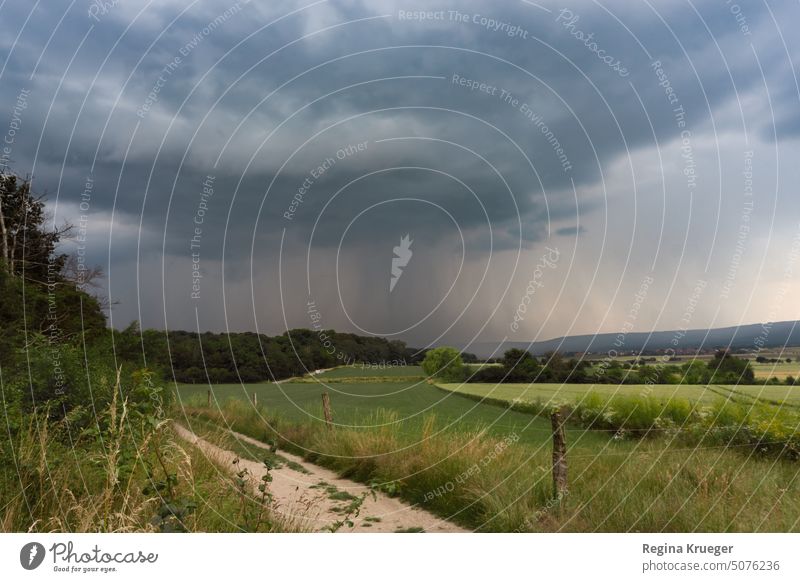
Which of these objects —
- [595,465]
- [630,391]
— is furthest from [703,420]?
[595,465]

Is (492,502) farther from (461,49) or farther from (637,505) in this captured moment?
(461,49)

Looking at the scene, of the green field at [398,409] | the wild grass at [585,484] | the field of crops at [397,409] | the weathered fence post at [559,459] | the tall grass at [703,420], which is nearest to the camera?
the wild grass at [585,484]

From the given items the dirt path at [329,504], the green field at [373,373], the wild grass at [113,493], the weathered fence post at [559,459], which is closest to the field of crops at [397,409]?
the green field at [373,373]

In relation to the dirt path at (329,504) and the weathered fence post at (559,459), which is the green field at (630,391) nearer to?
the weathered fence post at (559,459)

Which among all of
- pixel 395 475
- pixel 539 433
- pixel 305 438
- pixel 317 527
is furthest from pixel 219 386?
pixel 317 527

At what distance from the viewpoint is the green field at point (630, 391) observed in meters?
12.9

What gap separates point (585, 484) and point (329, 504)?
14.2 ft

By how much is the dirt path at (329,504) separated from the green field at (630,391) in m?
6.13

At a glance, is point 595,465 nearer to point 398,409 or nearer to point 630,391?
point 630,391

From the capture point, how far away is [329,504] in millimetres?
10125

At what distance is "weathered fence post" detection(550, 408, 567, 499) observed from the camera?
8305mm

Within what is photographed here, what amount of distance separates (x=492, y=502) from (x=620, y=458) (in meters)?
2.92

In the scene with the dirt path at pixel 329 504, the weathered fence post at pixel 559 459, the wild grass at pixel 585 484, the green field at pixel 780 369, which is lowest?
the dirt path at pixel 329 504

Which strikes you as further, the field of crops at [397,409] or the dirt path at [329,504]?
the field of crops at [397,409]
